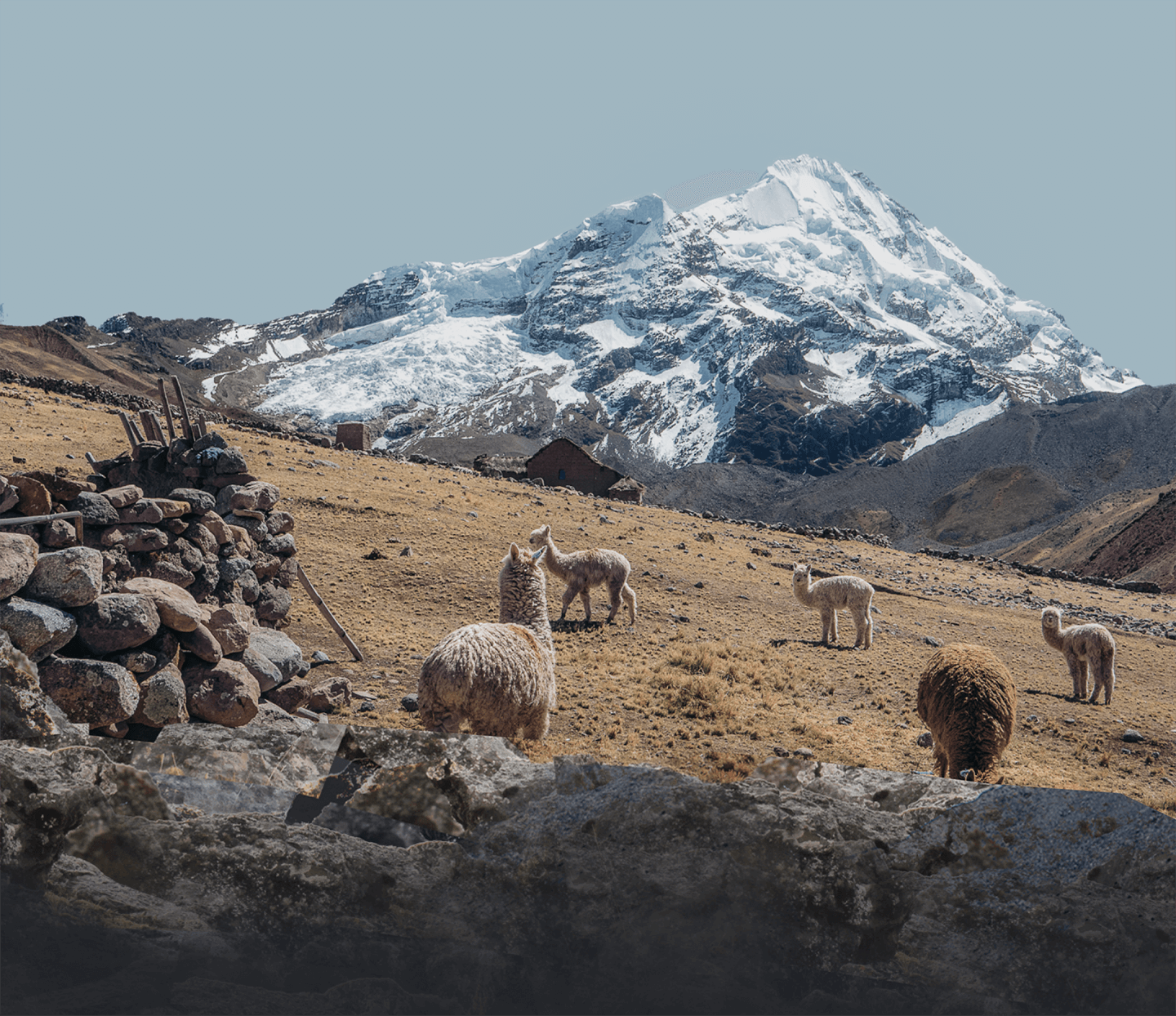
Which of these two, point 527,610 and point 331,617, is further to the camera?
point 331,617

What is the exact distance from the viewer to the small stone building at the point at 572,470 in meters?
65.1

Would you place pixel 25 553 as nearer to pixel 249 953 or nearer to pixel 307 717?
pixel 249 953

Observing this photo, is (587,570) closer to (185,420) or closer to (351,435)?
(185,420)

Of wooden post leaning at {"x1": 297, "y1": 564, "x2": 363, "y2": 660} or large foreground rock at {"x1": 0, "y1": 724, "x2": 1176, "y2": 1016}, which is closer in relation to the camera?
large foreground rock at {"x1": 0, "y1": 724, "x2": 1176, "y2": 1016}

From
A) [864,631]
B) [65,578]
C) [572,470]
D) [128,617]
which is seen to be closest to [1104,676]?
[864,631]

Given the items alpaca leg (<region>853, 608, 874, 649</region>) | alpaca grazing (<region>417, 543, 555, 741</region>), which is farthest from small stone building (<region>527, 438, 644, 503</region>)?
alpaca grazing (<region>417, 543, 555, 741</region>)

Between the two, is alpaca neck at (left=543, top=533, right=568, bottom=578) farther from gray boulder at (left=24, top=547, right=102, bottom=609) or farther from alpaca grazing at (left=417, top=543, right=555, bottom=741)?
gray boulder at (left=24, top=547, right=102, bottom=609)

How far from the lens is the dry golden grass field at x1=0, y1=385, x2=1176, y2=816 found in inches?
408

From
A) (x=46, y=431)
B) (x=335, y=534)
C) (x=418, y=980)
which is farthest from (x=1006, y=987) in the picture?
(x=46, y=431)

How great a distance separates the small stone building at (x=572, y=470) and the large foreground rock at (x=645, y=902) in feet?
198

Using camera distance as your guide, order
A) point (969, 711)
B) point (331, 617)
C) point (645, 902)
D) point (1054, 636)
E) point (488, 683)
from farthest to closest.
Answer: point (1054, 636)
point (331, 617)
point (969, 711)
point (488, 683)
point (645, 902)

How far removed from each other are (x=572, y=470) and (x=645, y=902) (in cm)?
6305

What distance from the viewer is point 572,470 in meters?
65.9

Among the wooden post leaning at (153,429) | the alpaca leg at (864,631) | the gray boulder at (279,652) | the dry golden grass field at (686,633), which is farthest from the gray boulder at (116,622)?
the alpaca leg at (864,631)
